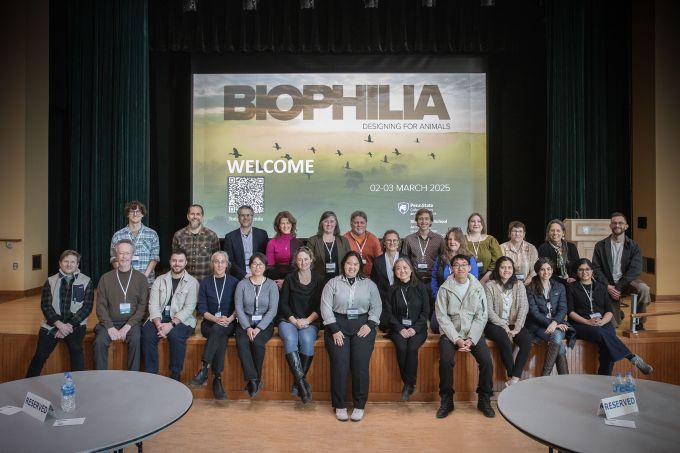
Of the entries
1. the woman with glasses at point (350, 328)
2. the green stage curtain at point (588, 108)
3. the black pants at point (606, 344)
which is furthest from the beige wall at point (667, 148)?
the woman with glasses at point (350, 328)

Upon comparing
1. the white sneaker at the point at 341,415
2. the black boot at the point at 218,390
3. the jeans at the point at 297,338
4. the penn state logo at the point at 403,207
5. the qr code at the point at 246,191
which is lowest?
the white sneaker at the point at 341,415

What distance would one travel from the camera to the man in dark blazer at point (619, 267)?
4500mm

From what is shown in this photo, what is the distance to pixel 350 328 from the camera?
154 inches

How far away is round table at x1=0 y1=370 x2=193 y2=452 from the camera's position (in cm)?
195

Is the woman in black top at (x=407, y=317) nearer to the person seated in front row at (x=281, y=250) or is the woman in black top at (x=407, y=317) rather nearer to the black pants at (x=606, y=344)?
the person seated in front row at (x=281, y=250)

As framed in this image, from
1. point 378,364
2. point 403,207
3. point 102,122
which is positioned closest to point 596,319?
point 378,364

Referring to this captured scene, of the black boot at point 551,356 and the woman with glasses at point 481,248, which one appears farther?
the woman with glasses at point 481,248

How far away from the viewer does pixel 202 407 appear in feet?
12.7

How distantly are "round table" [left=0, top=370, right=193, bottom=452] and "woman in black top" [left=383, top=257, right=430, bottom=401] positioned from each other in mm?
1864

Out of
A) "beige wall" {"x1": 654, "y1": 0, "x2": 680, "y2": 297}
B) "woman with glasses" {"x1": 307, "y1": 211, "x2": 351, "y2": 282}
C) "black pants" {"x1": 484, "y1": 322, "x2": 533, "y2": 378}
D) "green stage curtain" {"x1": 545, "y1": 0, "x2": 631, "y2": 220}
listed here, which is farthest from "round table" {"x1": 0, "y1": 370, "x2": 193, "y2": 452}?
"beige wall" {"x1": 654, "y1": 0, "x2": 680, "y2": 297}

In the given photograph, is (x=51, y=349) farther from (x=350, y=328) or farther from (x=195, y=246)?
(x=350, y=328)

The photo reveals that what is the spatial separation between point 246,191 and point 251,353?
3.30 meters

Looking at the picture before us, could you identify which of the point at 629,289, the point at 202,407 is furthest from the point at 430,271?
the point at 202,407

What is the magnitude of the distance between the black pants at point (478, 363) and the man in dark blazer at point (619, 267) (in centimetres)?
138
